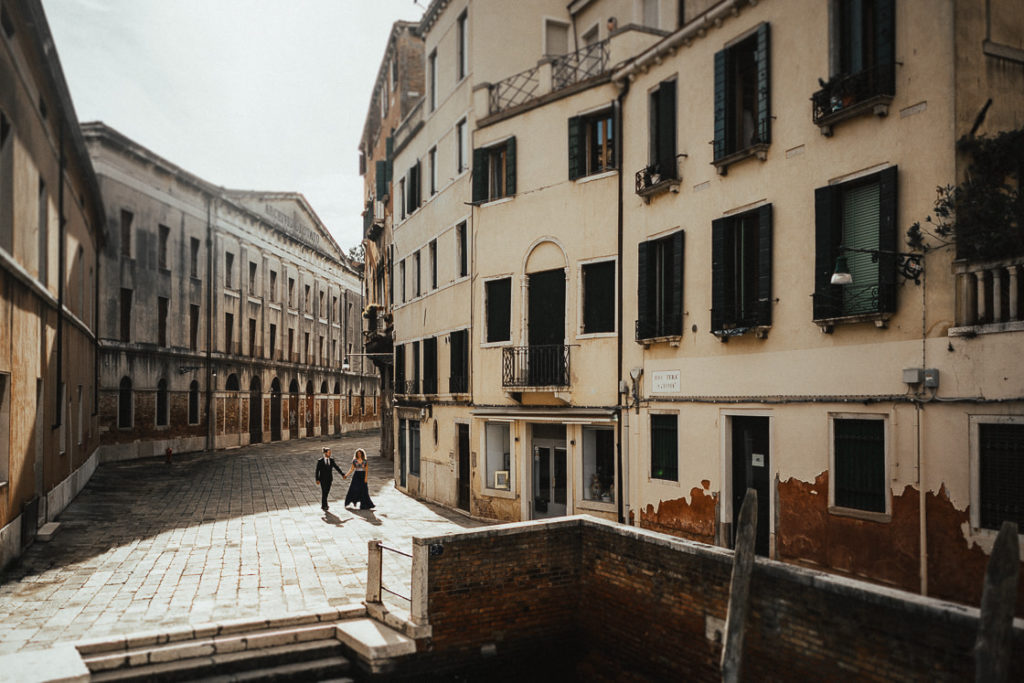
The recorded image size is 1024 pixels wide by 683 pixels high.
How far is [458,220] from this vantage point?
70.0 ft

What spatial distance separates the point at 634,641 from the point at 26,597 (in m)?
8.25

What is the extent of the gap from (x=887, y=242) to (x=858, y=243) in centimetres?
64

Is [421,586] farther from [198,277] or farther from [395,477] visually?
[198,277]

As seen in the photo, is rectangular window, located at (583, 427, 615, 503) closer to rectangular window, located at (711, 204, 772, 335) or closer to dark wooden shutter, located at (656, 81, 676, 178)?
rectangular window, located at (711, 204, 772, 335)

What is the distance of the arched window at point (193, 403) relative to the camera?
36.7 m

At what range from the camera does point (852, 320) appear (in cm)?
1113

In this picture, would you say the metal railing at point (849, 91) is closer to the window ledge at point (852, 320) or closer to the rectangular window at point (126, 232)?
the window ledge at point (852, 320)

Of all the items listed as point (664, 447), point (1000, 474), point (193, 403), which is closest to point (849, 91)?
point (1000, 474)

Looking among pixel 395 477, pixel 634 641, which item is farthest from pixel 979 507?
pixel 395 477

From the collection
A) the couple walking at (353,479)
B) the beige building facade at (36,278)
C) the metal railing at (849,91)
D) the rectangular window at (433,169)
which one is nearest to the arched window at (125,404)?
the beige building facade at (36,278)

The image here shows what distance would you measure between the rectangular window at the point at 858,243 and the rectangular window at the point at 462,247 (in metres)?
10.9

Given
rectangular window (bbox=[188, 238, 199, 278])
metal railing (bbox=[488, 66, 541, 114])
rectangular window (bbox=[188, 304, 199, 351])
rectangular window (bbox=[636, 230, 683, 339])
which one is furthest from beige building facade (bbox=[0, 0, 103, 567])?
rectangular window (bbox=[188, 238, 199, 278])

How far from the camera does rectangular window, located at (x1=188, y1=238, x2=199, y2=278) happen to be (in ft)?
121

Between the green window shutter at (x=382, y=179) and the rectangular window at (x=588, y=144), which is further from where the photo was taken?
the green window shutter at (x=382, y=179)
